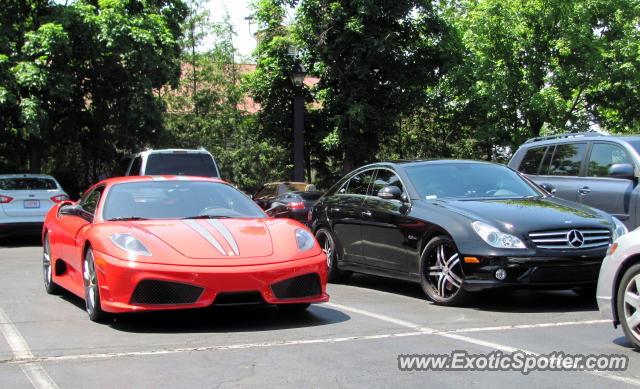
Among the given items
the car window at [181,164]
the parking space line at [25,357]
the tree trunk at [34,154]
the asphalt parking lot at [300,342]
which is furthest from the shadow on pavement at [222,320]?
the tree trunk at [34,154]

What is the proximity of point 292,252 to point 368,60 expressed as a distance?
23.9 metres

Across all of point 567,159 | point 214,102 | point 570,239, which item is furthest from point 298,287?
point 214,102

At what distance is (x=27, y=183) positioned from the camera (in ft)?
51.2

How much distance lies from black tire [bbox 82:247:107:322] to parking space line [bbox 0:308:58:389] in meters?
0.61

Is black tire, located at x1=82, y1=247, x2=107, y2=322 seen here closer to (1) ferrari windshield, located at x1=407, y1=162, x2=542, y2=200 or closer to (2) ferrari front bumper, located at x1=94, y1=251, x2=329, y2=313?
(2) ferrari front bumper, located at x1=94, y1=251, x2=329, y2=313

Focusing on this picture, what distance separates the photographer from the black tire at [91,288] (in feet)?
19.4

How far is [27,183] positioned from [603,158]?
11.8 meters

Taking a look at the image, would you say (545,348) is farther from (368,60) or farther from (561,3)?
(561,3)

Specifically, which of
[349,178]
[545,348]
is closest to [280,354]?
[545,348]

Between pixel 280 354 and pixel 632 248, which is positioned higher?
pixel 632 248

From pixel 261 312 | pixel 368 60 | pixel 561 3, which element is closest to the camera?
pixel 261 312

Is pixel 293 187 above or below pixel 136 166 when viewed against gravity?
below

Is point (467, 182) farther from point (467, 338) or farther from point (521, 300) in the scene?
point (467, 338)

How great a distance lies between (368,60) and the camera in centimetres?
A: 2916
